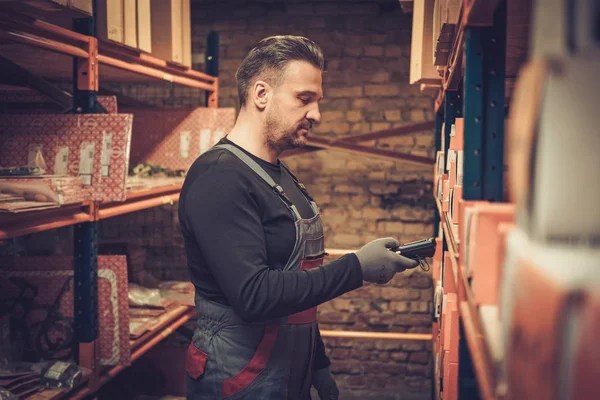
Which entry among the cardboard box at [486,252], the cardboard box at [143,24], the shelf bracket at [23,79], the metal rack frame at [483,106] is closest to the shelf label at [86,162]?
the shelf bracket at [23,79]

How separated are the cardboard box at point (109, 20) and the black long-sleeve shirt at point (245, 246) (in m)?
0.89

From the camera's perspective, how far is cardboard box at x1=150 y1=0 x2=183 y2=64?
2.99 meters

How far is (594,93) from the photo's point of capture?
1.64ft

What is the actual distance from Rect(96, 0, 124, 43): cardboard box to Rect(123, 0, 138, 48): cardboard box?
0.04 meters

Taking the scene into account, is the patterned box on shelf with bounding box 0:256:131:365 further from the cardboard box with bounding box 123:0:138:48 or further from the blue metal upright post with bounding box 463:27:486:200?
the blue metal upright post with bounding box 463:27:486:200

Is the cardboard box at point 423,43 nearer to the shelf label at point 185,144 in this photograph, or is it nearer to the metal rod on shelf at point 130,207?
the metal rod on shelf at point 130,207

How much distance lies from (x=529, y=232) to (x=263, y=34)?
4.37 metres

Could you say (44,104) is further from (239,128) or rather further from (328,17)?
(328,17)

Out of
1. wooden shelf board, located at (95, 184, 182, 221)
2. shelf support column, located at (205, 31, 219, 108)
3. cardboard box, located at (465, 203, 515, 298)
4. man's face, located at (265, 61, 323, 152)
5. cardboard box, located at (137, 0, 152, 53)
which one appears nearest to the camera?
cardboard box, located at (465, 203, 515, 298)

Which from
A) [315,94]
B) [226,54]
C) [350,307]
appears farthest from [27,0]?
[350,307]

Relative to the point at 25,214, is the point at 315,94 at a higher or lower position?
higher

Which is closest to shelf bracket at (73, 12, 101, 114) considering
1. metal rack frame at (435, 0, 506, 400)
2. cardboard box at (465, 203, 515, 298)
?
metal rack frame at (435, 0, 506, 400)

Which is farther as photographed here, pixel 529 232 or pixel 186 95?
pixel 186 95

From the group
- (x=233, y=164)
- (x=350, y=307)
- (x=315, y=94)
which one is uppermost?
(x=315, y=94)
